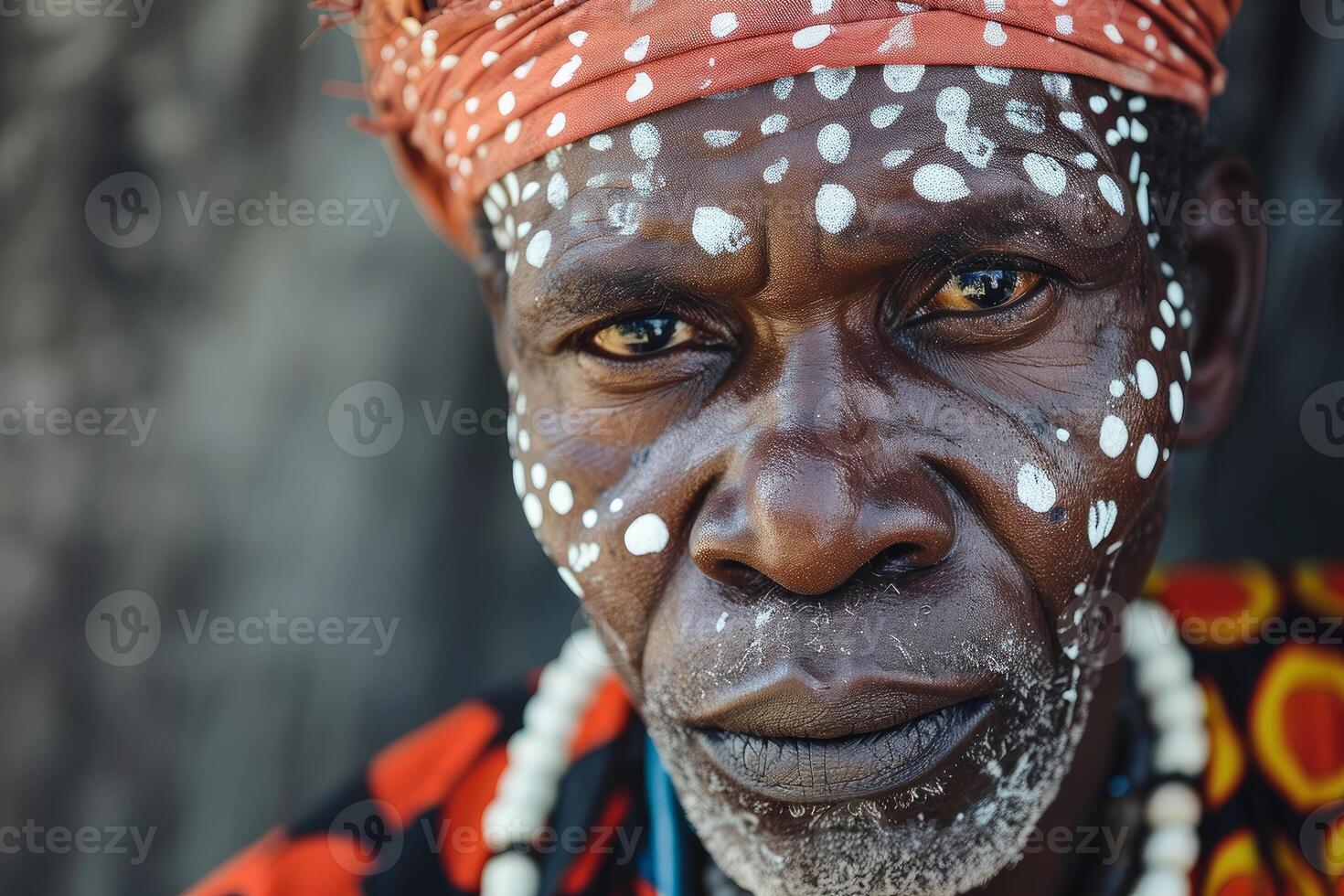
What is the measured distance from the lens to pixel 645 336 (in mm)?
1620

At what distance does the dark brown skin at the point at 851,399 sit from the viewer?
1.38 m

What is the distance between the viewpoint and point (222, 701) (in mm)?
3049

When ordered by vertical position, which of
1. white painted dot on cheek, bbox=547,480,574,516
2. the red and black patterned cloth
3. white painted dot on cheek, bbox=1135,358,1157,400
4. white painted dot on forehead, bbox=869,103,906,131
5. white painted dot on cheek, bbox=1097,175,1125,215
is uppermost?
white painted dot on forehead, bbox=869,103,906,131

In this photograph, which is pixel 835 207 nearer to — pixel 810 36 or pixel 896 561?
pixel 810 36

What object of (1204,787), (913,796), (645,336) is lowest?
(1204,787)

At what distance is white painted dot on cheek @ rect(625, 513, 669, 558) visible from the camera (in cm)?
157

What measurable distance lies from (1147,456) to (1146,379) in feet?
0.33

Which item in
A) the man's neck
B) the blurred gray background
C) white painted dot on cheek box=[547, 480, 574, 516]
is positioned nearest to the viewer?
white painted dot on cheek box=[547, 480, 574, 516]

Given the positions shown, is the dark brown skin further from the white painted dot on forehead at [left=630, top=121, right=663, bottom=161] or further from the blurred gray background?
the blurred gray background

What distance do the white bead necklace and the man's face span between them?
44 centimetres

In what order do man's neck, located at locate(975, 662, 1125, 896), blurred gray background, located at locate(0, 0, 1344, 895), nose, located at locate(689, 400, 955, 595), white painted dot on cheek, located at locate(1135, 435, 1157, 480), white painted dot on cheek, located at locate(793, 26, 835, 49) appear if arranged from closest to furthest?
nose, located at locate(689, 400, 955, 595), white painted dot on cheek, located at locate(793, 26, 835, 49), white painted dot on cheek, located at locate(1135, 435, 1157, 480), man's neck, located at locate(975, 662, 1125, 896), blurred gray background, located at locate(0, 0, 1344, 895)

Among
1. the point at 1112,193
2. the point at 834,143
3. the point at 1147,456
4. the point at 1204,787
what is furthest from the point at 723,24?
the point at 1204,787

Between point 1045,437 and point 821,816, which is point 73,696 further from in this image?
point 1045,437

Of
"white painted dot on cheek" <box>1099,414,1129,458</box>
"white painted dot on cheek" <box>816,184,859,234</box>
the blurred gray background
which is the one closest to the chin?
"white painted dot on cheek" <box>1099,414,1129,458</box>
